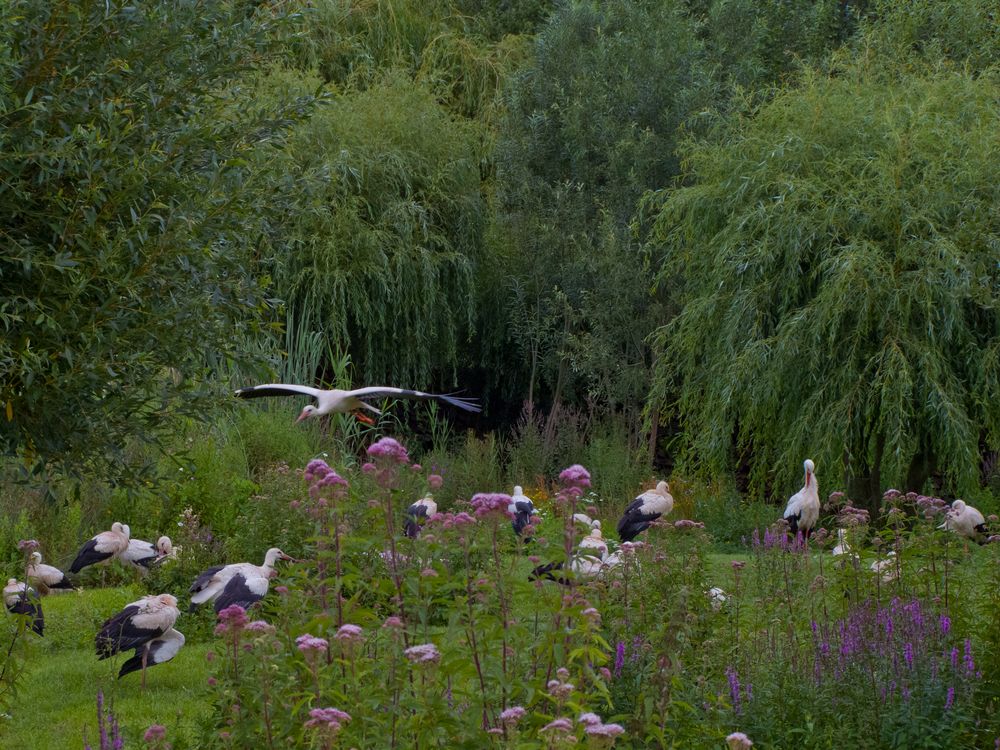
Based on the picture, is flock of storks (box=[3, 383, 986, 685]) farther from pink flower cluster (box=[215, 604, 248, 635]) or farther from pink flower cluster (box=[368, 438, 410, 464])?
pink flower cluster (box=[215, 604, 248, 635])

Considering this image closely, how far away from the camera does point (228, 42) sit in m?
5.23

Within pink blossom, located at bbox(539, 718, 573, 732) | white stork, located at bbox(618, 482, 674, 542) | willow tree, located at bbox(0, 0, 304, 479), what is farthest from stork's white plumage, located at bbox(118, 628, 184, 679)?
pink blossom, located at bbox(539, 718, 573, 732)

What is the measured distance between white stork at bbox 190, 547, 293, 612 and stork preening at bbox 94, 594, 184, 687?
29cm

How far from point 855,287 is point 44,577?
7.06 metres

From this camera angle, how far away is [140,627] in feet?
22.2

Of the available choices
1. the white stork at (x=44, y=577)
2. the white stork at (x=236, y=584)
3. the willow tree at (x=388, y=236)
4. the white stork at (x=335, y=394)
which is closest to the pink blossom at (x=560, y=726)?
the white stork at (x=236, y=584)

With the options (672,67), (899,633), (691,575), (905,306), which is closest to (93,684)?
(691,575)

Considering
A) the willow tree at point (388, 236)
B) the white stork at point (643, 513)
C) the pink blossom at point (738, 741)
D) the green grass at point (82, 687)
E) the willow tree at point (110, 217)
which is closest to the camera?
the pink blossom at point (738, 741)

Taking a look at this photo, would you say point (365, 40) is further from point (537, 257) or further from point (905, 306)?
point (905, 306)

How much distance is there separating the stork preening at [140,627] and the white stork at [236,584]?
11.6 inches

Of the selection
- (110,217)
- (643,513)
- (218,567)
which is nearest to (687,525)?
(110,217)

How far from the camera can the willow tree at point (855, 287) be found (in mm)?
11148

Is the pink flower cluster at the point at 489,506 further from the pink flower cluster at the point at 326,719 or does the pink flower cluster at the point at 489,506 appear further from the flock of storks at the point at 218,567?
the pink flower cluster at the point at 326,719

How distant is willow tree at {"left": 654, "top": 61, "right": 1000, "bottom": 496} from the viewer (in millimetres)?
11148
